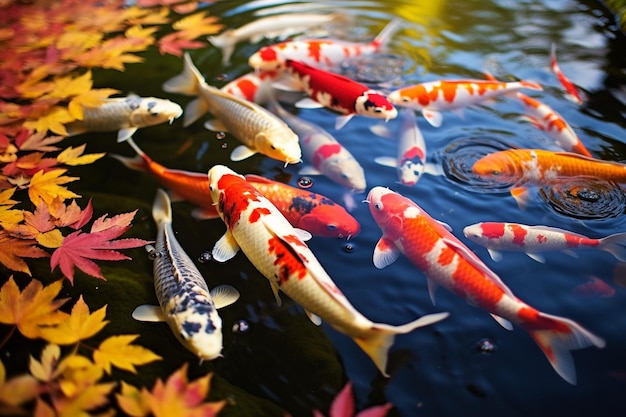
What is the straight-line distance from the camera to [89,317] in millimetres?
2393

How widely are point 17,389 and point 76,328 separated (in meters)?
0.36

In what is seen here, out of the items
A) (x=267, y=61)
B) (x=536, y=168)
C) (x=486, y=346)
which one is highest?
(x=267, y=61)

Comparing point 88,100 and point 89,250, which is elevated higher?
point 88,100

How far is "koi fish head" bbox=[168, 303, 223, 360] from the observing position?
233 cm

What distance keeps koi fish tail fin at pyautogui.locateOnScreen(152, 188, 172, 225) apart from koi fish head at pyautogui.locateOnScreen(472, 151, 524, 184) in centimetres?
199

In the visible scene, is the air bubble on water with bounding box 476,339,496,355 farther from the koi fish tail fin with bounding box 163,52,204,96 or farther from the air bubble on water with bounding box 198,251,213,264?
the koi fish tail fin with bounding box 163,52,204,96

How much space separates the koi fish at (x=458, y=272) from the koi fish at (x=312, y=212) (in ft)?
0.68

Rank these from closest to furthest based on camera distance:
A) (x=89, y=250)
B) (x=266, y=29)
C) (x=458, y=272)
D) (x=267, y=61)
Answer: (x=458, y=272) < (x=89, y=250) < (x=267, y=61) < (x=266, y=29)

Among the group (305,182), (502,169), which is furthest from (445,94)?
(305,182)

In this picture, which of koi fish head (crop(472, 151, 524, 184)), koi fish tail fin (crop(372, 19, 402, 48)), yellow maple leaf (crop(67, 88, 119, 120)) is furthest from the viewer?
koi fish tail fin (crop(372, 19, 402, 48))

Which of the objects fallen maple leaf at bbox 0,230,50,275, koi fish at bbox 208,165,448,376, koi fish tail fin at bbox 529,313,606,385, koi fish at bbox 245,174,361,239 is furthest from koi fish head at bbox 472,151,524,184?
fallen maple leaf at bbox 0,230,50,275

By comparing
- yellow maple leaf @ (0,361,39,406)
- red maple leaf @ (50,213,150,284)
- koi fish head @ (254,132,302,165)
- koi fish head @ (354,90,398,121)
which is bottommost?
yellow maple leaf @ (0,361,39,406)

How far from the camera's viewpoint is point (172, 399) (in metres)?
2.05

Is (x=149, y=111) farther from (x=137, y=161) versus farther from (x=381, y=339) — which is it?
(x=381, y=339)
